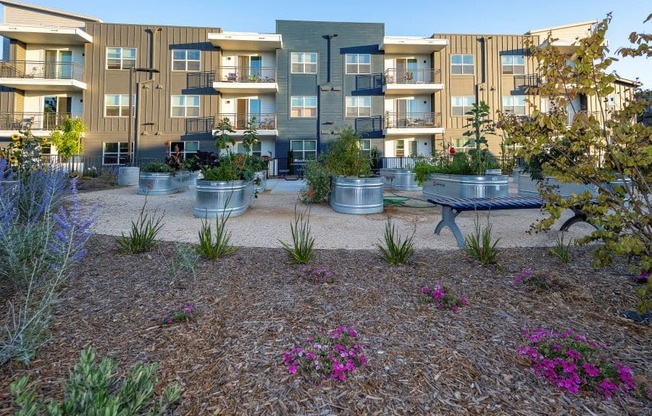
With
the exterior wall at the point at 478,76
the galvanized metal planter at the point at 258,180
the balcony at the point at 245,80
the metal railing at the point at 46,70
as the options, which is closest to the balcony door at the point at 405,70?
the exterior wall at the point at 478,76

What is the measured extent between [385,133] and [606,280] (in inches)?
828

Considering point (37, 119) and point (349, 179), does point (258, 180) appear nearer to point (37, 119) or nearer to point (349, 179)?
point (349, 179)

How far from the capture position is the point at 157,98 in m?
23.3

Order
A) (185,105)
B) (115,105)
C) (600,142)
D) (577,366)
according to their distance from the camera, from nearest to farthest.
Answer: (577,366) < (600,142) < (115,105) < (185,105)

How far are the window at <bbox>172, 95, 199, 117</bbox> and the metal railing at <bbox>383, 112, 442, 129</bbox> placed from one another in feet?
41.1

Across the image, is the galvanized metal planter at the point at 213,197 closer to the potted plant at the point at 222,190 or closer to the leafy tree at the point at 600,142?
the potted plant at the point at 222,190

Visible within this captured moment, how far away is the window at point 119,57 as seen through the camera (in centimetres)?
2344

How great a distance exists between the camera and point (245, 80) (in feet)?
77.7

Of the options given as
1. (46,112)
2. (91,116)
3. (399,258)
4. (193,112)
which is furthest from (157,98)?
(399,258)

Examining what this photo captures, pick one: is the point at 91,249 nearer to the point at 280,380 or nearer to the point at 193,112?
the point at 280,380

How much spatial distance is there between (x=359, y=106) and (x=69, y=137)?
17712 mm

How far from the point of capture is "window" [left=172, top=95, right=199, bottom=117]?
23547mm

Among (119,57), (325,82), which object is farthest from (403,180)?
(119,57)

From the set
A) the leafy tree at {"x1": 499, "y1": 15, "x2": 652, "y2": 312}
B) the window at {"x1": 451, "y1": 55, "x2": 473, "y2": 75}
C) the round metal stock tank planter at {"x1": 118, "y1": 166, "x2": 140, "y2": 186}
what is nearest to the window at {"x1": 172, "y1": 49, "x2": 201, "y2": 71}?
the round metal stock tank planter at {"x1": 118, "y1": 166, "x2": 140, "y2": 186}
